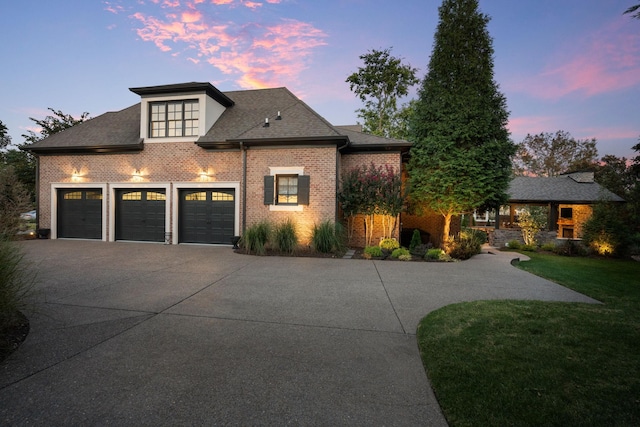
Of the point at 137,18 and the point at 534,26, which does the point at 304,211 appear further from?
the point at 534,26

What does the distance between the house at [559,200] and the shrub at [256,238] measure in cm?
1489

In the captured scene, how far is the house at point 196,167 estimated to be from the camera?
11344 mm

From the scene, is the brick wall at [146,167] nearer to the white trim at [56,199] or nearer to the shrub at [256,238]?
the white trim at [56,199]

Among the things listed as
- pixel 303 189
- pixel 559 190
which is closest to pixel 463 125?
pixel 303 189

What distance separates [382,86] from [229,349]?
82.9ft

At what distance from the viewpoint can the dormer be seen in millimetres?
12461

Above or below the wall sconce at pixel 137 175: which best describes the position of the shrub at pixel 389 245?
below

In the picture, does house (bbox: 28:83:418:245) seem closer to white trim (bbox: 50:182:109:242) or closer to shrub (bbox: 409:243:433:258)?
white trim (bbox: 50:182:109:242)

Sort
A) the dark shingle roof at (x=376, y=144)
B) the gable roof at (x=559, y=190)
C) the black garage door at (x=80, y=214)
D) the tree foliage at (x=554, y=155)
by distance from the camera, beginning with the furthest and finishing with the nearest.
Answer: the tree foliage at (x=554, y=155) → the gable roof at (x=559, y=190) → the black garage door at (x=80, y=214) → the dark shingle roof at (x=376, y=144)

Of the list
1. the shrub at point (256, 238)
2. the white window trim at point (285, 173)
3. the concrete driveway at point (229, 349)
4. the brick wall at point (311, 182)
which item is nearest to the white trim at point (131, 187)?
the brick wall at point (311, 182)

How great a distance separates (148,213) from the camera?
43.2 ft

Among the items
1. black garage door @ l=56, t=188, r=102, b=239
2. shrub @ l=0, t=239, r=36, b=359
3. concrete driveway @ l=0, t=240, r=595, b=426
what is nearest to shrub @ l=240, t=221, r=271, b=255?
concrete driveway @ l=0, t=240, r=595, b=426

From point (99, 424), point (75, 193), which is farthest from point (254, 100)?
point (99, 424)

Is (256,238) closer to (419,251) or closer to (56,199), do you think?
(419,251)
